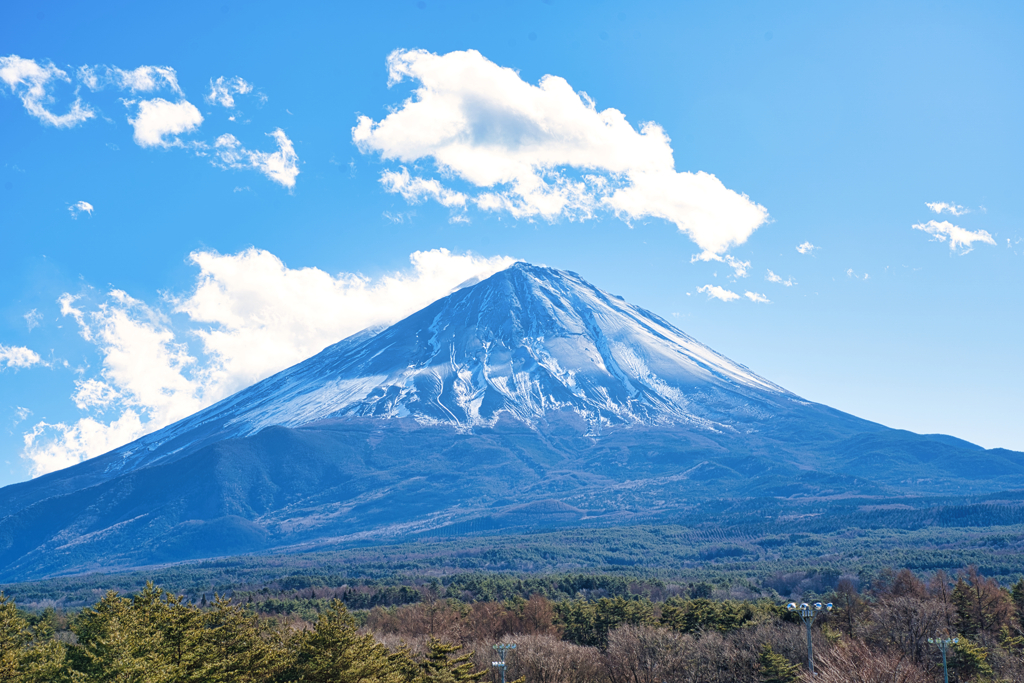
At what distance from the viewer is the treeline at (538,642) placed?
101 ft

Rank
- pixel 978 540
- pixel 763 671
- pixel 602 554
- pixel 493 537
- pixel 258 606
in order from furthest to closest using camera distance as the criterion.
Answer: pixel 493 537
pixel 602 554
pixel 978 540
pixel 258 606
pixel 763 671

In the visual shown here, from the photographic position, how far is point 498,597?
9212cm

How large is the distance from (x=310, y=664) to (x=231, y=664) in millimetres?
3353

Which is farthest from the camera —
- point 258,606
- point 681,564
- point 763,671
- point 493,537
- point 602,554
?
point 493,537

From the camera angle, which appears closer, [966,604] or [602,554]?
[966,604]

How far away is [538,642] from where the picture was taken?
5212 cm

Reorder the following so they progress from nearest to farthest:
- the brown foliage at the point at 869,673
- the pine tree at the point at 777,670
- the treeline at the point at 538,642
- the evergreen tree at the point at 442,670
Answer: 1. the treeline at the point at 538,642
2. the brown foliage at the point at 869,673
3. the evergreen tree at the point at 442,670
4. the pine tree at the point at 777,670

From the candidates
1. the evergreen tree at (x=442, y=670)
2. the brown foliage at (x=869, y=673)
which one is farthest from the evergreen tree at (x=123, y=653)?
the brown foliage at (x=869, y=673)

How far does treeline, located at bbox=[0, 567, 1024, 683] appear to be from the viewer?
30859 mm

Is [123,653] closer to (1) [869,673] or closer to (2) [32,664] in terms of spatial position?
(2) [32,664]

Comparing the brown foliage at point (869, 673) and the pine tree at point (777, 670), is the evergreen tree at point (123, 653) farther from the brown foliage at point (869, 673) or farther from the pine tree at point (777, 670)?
the pine tree at point (777, 670)

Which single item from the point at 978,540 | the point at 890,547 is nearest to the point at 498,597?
the point at 890,547

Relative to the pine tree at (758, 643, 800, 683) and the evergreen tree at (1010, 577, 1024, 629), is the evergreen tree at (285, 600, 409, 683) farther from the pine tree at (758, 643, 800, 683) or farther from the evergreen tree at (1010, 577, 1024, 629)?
the evergreen tree at (1010, 577, 1024, 629)

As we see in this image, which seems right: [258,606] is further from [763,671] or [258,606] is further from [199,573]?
[199,573]
